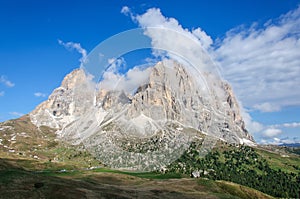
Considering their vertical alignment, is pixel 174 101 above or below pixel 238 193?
above

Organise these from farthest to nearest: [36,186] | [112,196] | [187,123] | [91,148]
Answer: [112,196], [36,186], [187,123], [91,148]

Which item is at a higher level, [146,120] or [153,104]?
[153,104]

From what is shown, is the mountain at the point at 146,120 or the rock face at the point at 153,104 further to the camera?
the rock face at the point at 153,104

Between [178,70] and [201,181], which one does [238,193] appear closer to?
[201,181]

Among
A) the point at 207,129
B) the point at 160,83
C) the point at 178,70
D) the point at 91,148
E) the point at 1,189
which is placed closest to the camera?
the point at 91,148

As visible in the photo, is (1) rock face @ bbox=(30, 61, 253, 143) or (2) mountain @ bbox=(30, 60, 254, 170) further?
(1) rock face @ bbox=(30, 61, 253, 143)

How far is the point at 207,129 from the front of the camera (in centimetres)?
2905

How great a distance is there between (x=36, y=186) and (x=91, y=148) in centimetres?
3581

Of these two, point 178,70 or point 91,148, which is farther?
point 178,70

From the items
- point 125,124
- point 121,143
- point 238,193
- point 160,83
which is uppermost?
point 160,83

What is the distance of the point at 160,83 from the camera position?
3625 cm

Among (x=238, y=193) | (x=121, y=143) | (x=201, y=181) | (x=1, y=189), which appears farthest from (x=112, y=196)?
(x=238, y=193)

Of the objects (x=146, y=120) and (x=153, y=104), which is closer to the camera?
(x=146, y=120)

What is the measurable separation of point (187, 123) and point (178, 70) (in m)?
16.3
